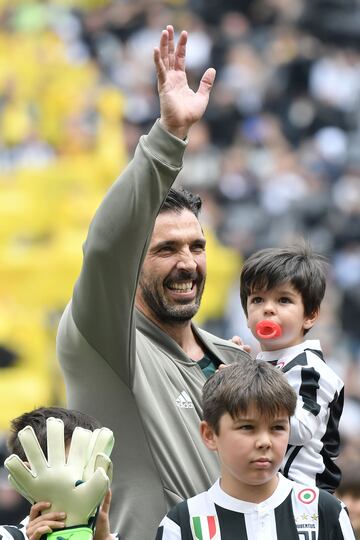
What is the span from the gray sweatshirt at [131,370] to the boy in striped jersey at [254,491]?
0.87 ft

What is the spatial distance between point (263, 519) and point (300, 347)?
70 centimetres

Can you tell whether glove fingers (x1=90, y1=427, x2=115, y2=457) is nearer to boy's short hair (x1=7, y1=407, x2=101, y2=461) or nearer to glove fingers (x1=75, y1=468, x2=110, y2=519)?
glove fingers (x1=75, y1=468, x2=110, y2=519)

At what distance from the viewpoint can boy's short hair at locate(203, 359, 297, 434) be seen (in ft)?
8.98

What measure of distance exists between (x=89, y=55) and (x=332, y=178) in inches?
90.7

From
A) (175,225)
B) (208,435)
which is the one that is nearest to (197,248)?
(175,225)

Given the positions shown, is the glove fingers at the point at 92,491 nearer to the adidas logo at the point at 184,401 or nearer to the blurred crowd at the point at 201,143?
the adidas logo at the point at 184,401

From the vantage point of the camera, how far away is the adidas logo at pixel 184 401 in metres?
3.16

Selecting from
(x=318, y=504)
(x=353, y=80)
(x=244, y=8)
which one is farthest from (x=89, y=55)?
(x=318, y=504)

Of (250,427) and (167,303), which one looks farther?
(167,303)

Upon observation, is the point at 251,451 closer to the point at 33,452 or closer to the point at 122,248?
the point at 33,452

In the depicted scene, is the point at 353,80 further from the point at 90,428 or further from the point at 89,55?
the point at 90,428

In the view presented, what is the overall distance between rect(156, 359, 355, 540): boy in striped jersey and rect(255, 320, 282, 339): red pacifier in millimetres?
554

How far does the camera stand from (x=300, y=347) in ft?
11.1

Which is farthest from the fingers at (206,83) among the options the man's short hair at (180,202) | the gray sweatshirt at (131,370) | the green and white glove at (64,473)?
the green and white glove at (64,473)
